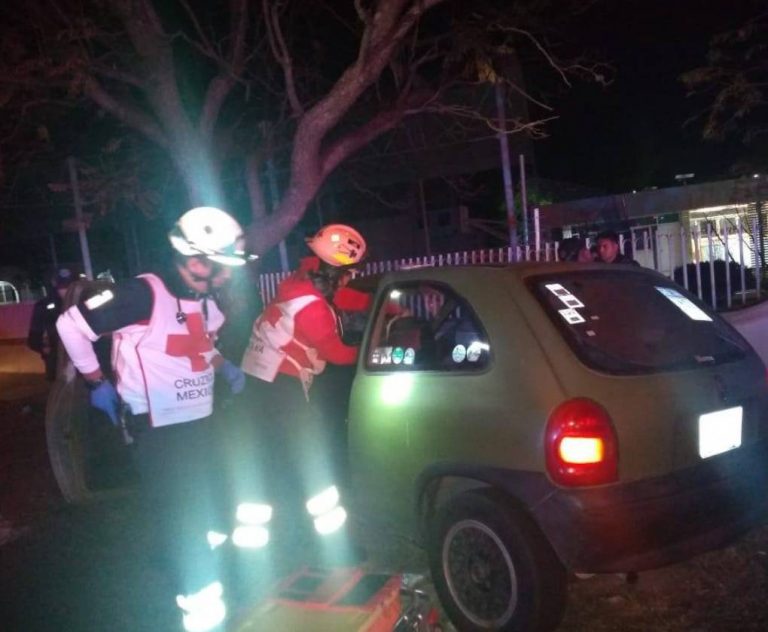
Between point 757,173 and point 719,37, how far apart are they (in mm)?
2471

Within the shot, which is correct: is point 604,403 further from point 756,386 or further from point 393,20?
point 393,20

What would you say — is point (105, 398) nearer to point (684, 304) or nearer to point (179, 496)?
point (179, 496)

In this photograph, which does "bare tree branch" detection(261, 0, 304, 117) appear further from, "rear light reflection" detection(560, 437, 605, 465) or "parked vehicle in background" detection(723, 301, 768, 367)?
"rear light reflection" detection(560, 437, 605, 465)

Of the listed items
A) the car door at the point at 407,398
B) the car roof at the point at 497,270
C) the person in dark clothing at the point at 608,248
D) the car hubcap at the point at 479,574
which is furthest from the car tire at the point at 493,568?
the person in dark clothing at the point at 608,248

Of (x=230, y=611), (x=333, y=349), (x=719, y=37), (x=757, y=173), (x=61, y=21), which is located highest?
(x=61, y=21)

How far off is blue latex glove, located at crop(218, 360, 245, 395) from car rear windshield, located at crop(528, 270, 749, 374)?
1.69 meters

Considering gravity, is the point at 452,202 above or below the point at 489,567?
above

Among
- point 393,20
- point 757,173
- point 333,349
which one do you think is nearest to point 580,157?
point 757,173

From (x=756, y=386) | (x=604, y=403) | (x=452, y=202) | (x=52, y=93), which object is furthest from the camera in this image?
(x=452, y=202)

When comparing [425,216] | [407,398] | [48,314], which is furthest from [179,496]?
[425,216]

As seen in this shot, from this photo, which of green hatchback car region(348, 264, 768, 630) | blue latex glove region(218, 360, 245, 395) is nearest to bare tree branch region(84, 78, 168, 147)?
blue latex glove region(218, 360, 245, 395)

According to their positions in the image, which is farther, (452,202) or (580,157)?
(580,157)

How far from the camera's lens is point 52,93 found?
10727mm

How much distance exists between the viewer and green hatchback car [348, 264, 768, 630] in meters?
3.22
